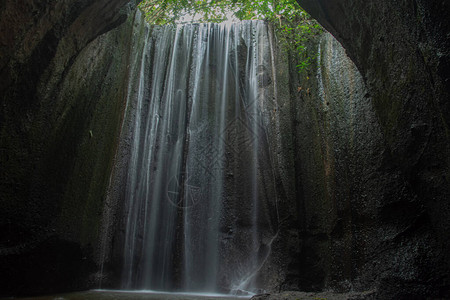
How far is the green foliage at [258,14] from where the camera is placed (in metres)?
6.76

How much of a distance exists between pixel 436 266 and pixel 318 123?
11.8ft

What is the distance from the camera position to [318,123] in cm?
602

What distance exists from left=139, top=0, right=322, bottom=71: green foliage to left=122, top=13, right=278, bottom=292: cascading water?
1.46 feet

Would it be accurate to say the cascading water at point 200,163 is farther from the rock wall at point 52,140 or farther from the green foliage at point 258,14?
the rock wall at point 52,140

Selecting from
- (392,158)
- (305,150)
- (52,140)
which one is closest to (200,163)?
(305,150)

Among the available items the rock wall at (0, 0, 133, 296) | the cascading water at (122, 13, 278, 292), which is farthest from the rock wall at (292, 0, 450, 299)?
the rock wall at (0, 0, 133, 296)

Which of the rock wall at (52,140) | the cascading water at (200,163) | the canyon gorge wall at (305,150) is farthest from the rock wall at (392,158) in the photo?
the rock wall at (52,140)

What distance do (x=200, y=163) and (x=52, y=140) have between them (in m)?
3.62

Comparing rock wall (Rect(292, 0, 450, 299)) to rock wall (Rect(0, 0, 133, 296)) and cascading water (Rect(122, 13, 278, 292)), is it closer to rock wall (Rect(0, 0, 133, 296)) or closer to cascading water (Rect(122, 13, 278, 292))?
cascading water (Rect(122, 13, 278, 292))

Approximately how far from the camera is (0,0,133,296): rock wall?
3066mm

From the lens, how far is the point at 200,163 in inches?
277

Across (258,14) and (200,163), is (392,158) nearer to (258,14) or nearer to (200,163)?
(200,163)

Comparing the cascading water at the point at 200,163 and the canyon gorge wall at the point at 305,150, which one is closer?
the canyon gorge wall at the point at 305,150

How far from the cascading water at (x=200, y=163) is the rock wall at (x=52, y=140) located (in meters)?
1.53
